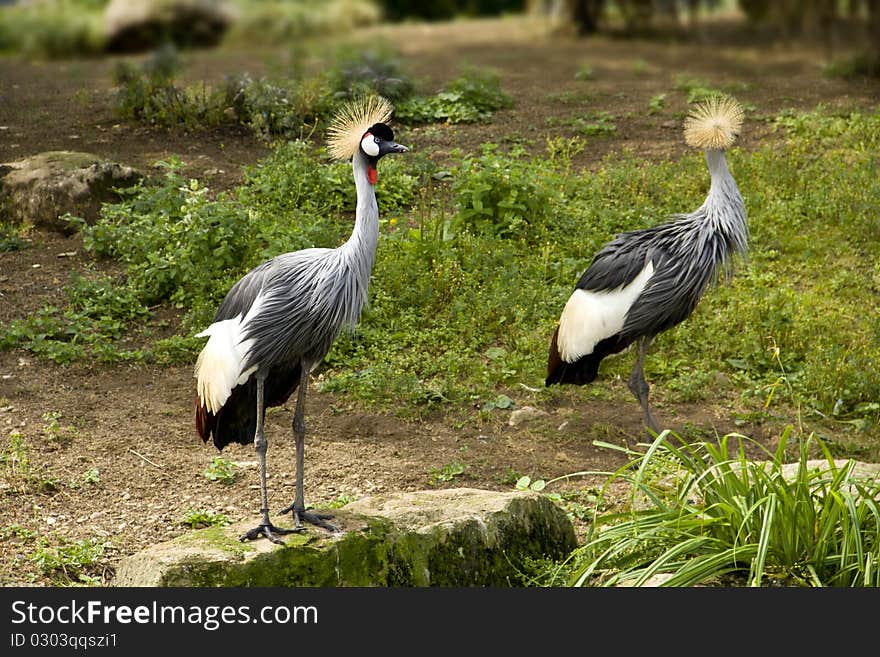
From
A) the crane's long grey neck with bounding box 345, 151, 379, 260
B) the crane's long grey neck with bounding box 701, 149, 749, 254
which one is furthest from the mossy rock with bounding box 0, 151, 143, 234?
the crane's long grey neck with bounding box 701, 149, 749, 254

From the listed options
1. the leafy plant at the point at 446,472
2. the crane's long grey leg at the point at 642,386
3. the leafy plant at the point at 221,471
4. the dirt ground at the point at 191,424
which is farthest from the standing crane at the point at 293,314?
the crane's long grey leg at the point at 642,386

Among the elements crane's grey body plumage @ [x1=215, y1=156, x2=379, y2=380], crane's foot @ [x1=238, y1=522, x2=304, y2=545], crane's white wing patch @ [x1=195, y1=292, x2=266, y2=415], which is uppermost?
crane's grey body plumage @ [x1=215, y1=156, x2=379, y2=380]

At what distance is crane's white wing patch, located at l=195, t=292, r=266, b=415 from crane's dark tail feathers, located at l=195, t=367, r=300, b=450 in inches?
3.2

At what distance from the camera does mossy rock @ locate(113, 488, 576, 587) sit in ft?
14.7

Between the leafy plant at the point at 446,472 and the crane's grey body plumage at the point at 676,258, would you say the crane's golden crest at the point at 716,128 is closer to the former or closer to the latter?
the crane's grey body plumage at the point at 676,258

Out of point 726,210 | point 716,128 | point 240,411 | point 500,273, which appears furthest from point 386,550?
point 500,273

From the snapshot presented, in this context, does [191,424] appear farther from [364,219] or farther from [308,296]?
[364,219]

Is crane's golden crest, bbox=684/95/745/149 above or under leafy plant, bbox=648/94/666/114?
above

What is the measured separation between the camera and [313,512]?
509 centimetres

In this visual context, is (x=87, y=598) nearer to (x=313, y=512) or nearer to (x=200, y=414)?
(x=313, y=512)

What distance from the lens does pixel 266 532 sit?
15.8 feet

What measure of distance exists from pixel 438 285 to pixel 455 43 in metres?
2.39

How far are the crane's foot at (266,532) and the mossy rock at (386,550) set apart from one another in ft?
0.13

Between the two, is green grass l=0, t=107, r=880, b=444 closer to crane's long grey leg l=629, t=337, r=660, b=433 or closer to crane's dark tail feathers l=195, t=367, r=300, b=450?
crane's long grey leg l=629, t=337, r=660, b=433
